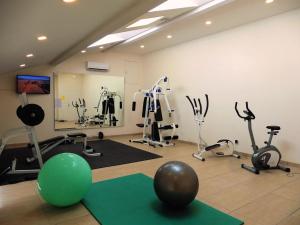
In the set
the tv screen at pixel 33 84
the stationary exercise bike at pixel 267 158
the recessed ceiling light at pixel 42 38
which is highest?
the recessed ceiling light at pixel 42 38

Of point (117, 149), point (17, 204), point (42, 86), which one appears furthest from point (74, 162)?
point (42, 86)

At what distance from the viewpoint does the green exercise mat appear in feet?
7.63

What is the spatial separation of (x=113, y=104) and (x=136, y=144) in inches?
84.8

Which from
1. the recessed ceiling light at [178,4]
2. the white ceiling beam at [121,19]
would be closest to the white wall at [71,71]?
the white ceiling beam at [121,19]

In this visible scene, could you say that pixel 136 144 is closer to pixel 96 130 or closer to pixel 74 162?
pixel 96 130

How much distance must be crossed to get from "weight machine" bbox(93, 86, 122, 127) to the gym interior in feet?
0.13

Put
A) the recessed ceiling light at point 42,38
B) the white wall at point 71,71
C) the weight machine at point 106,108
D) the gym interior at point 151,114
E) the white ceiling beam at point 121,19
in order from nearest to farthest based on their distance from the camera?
the gym interior at point 151,114 → the white ceiling beam at point 121,19 → the recessed ceiling light at point 42,38 → the white wall at point 71,71 → the weight machine at point 106,108

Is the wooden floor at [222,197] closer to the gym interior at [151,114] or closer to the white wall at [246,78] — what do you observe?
the gym interior at [151,114]

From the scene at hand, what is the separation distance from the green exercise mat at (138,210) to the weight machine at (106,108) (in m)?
4.70

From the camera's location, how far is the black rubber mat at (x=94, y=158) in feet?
11.9

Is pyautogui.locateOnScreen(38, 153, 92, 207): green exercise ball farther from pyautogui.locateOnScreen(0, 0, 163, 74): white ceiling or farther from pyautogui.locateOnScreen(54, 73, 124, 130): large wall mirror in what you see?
pyautogui.locateOnScreen(54, 73, 124, 130): large wall mirror

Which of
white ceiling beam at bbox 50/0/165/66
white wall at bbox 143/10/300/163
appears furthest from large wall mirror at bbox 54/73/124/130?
white ceiling beam at bbox 50/0/165/66

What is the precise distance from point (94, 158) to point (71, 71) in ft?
11.3

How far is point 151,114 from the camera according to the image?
7652 mm
